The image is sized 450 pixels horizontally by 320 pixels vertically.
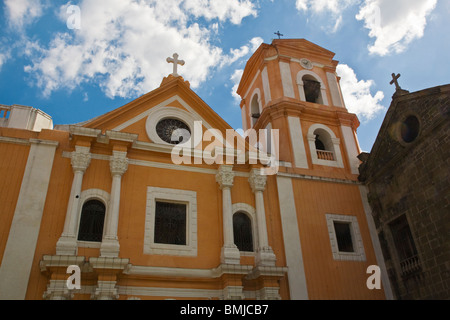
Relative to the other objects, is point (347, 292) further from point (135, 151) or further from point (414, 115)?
point (135, 151)

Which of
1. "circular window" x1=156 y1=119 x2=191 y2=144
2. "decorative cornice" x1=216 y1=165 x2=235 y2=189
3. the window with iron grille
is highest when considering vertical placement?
"circular window" x1=156 y1=119 x2=191 y2=144

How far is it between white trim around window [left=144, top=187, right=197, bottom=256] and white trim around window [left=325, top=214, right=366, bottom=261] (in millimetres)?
4622

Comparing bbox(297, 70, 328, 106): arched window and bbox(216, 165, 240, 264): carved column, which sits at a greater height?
bbox(297, 70, 328, 106): arched window

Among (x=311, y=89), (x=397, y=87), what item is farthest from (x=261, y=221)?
(x=311, y=89)

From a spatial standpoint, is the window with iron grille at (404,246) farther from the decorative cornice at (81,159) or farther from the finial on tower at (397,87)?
the decorative cornice at (81,159)

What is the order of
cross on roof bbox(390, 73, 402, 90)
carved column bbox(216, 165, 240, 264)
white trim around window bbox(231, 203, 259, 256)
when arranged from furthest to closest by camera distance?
cross on roof bbox(390, 73, 402, 90)
white trim around window bbox(231, 203, 259, 256)
carved column bbox(216, 165, 240, 264)

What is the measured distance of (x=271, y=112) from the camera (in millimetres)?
15906

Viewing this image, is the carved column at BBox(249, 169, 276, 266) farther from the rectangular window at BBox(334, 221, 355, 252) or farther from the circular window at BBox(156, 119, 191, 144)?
the rectangular window at BBox(334, 221, 355, 252)

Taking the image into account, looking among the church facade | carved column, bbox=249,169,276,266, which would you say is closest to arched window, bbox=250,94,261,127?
the church facade

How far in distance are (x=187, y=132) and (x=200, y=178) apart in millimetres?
1854

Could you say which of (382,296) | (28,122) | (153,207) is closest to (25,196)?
(28,122)

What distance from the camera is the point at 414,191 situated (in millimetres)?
12469

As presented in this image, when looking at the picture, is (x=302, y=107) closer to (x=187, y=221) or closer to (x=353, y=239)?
(x=353, y=239)

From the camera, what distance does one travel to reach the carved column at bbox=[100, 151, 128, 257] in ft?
35.0
